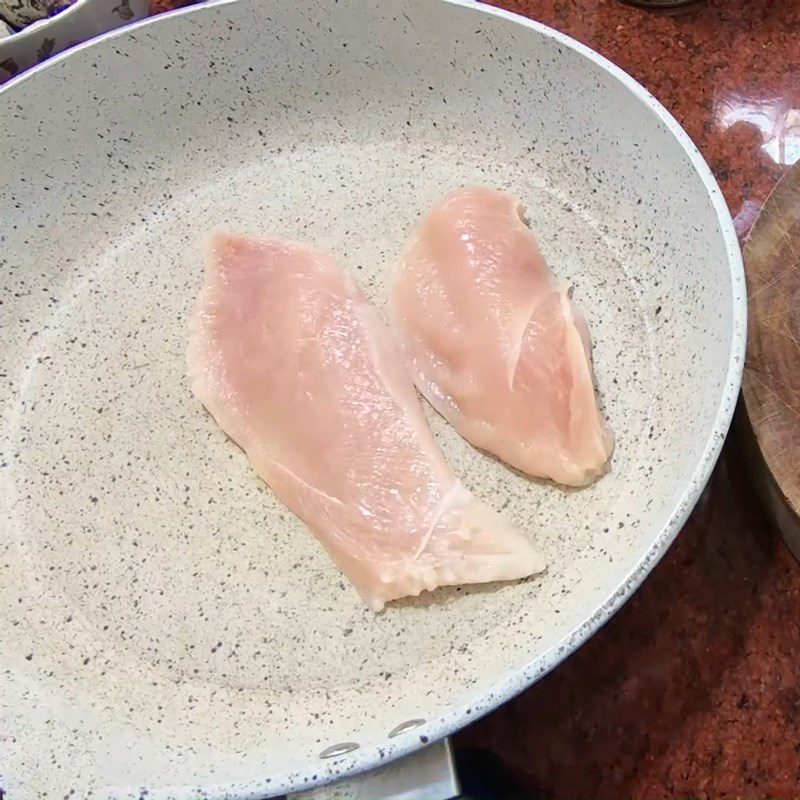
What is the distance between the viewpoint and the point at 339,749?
28.2 inches

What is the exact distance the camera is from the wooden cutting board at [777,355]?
78 centimetres

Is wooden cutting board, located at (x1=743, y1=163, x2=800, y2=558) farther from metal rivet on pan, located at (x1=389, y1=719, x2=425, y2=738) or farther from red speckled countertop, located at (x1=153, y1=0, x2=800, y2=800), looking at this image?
metal rivet on pan, located at (x1=389, y1=719, x2=425, y2=738)

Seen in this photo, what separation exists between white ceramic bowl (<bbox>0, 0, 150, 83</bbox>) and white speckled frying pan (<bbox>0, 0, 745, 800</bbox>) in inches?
3.9

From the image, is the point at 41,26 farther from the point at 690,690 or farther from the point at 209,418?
the point at 690,690

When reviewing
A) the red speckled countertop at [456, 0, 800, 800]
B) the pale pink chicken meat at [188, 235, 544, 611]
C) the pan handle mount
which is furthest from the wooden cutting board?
the pan handle mount

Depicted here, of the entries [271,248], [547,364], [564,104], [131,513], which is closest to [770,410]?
[547,364]

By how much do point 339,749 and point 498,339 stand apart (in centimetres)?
47

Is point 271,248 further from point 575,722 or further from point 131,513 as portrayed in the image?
point 575,722

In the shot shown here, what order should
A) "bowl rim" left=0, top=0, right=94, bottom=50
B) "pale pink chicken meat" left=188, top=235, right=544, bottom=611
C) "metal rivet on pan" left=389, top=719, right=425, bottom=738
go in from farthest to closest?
"bowl rim" left=0, top=0, right=94, bottom=50 → "pale pink chicken meat" left=188, top=235, right=544, bottom=611 → "metal rivet on pan" left=389, top=719, right=425, bottom=738

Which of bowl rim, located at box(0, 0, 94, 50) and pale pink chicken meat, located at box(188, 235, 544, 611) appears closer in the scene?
pale pink chicken meat, located at box(188, 235, 544, 611)

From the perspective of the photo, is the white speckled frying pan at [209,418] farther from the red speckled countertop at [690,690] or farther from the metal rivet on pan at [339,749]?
the red speckled countertop at [690,690]

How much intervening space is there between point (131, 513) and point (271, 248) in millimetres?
375

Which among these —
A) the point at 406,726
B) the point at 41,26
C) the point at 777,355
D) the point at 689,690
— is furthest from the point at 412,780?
the point at 41,26

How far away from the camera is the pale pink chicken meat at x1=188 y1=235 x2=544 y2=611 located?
31.4 inches
